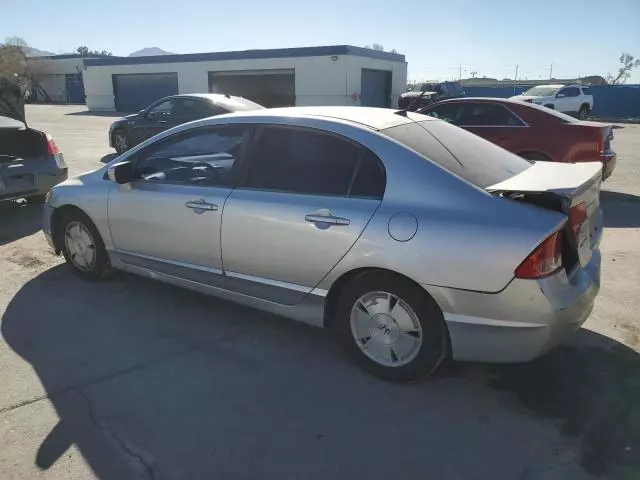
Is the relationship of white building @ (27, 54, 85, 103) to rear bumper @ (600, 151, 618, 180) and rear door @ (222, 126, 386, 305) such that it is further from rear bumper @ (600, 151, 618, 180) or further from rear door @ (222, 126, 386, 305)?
rear door @ (222, 126, 386, 305)

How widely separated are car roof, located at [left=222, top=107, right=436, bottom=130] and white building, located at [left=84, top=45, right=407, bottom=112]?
82.1 feet

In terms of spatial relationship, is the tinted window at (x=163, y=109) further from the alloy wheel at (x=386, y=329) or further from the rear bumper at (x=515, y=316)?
the rear bumper at (x=515, y=316)

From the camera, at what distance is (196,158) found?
4770 mm

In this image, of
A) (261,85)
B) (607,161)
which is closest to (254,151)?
(607,161)

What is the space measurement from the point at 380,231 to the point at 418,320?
56 cm

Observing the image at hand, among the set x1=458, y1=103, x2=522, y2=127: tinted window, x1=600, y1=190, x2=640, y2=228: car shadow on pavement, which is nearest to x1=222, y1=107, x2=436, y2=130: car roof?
x1=600, y1=190, x2=640, y2=228: car shadow on pavement

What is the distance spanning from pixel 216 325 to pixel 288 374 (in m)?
0.93

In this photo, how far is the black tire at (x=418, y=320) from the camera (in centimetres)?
294

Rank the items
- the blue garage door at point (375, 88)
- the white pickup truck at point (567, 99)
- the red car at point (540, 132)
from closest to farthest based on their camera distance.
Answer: the red car at point (540, 132) → the white pickup truck at point (567, 99) → the blue garage door at point (375, 88)

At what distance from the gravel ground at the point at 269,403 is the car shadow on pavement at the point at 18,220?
7.89ft

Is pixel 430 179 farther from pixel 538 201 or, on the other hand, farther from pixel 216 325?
pixel 216 325

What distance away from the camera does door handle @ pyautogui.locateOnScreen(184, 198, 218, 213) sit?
3.68 metres

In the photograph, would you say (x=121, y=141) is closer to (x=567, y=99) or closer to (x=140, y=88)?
(x=567, y=99)

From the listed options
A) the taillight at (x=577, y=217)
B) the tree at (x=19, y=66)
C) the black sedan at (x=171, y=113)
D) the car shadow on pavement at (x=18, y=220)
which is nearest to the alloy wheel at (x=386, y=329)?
the taillight at (x=577, y=217)
